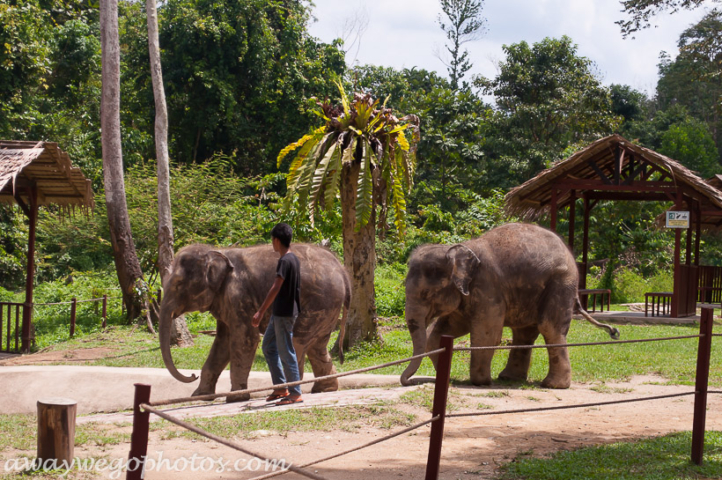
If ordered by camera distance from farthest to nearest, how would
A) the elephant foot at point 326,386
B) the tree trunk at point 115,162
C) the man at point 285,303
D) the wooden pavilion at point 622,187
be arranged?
the wooden pavilion at point 622,187 → the tree trunk at point 115,162 → the elephant foot at point 326,386 → the man at point 285,303

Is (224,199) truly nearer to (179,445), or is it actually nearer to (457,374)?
(457,374)

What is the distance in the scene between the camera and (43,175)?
1359cm

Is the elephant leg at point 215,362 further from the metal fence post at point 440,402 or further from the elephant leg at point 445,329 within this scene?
the metal fence post at point 440,402

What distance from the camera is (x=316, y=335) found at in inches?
349

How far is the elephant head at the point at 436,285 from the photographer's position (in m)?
8.90

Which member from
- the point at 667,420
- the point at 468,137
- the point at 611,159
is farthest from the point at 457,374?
the point at 468,137

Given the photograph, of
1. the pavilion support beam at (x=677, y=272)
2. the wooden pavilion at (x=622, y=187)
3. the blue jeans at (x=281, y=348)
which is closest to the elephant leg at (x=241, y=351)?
the blue jeans at (x=281, y=348)

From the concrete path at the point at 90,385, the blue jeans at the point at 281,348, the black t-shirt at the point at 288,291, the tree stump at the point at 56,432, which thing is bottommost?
the concrete path at the point at 90,385

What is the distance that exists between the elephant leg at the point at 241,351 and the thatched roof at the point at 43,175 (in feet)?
16.8

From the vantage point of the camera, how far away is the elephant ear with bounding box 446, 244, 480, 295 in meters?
8.86

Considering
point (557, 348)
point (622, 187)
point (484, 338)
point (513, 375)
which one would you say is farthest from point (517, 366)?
point (622, 187)

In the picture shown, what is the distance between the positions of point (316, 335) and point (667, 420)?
394cm

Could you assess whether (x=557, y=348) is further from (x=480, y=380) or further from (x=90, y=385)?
(x=90, y=385)

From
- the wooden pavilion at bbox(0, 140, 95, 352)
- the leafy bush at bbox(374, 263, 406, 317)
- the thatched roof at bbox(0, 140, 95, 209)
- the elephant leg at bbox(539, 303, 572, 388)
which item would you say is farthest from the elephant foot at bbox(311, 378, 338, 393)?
the leafy bush at bbox(374, 263, 406, 317)
